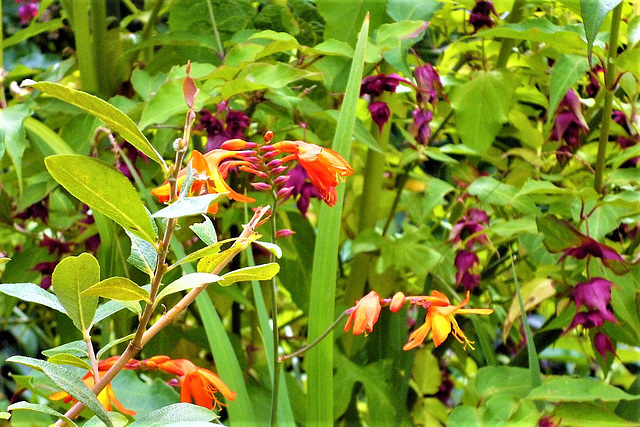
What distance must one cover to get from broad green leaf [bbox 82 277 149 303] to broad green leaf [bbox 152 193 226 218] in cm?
4

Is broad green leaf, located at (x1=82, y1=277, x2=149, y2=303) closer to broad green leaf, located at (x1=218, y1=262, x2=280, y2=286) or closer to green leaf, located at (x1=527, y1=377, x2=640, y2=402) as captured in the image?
broad green leaf, located at (x1=218, y1=262, x2=280, y2=286)

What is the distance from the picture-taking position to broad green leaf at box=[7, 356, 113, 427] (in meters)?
0.27

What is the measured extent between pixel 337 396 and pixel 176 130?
0.32 m

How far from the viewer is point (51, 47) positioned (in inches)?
65.3

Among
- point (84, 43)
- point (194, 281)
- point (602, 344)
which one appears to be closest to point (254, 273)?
point (194, 281)

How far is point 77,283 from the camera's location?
307mm

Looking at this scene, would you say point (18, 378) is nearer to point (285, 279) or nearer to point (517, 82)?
point (285, 279)

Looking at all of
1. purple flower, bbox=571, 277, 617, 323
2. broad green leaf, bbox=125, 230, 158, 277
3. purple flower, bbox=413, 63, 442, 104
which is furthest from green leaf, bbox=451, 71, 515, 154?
broad green leaf, bbox=125, 230, 158, 277

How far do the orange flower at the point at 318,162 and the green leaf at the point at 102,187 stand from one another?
0.11m

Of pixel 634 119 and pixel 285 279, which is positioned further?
pixel 285 279

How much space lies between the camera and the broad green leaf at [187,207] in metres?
0.24

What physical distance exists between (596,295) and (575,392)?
0.30ft

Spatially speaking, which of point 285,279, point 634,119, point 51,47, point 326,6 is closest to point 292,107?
point 326,6

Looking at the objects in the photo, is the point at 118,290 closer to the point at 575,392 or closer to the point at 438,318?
the point at 438,318
